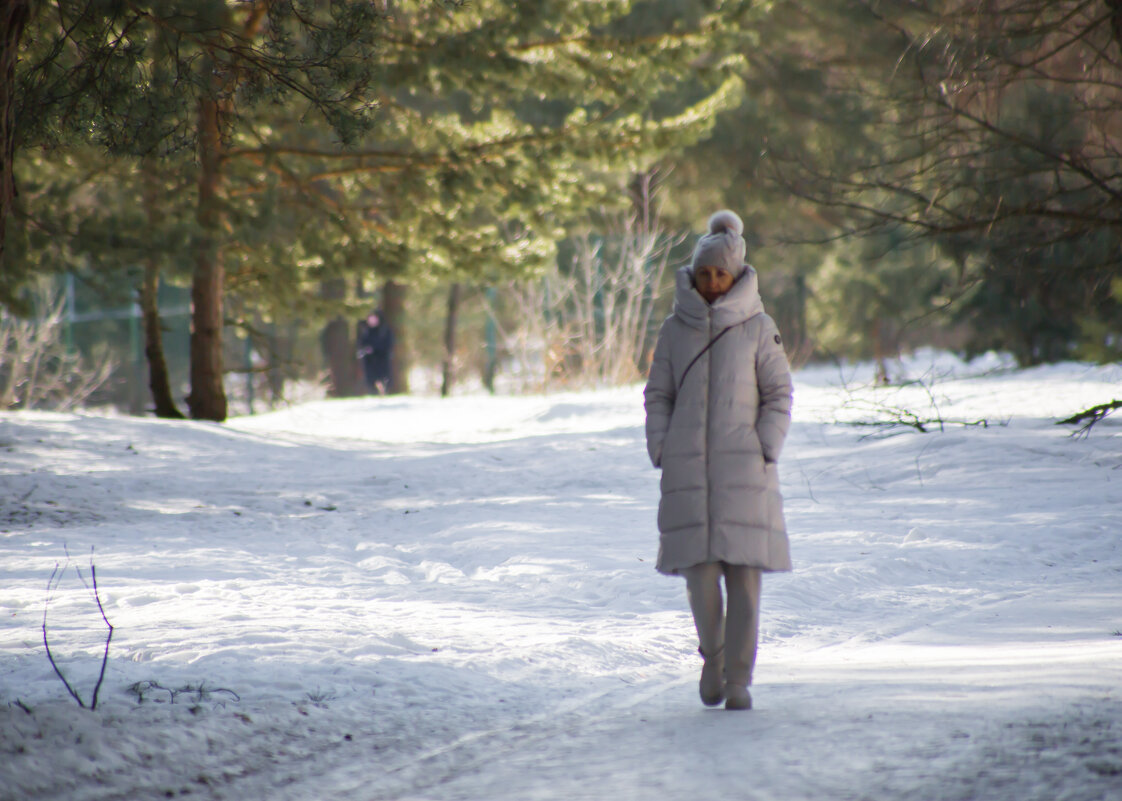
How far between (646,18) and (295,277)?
9.87 metres

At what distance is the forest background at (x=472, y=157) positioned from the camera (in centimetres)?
588

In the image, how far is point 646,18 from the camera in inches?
793

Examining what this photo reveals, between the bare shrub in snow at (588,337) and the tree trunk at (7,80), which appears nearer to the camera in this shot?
the tree trunk at (7,80)

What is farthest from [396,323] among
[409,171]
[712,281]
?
[712,281]

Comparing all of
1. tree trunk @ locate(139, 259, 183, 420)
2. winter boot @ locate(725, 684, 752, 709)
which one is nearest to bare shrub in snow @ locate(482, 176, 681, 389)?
tree trunk @ locate(139, 259, 183, 420)

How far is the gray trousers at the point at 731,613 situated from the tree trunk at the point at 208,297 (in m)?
8.28

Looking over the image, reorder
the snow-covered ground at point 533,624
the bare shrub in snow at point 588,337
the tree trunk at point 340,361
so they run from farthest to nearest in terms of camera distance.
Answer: the tree trunk at point 340,361
the bare shrub in snow at point 588,337
the snow-covered ground at point 533,624

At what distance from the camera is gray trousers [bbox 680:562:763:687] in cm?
395

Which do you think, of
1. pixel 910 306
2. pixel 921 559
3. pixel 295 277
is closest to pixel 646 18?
pixel 910 306

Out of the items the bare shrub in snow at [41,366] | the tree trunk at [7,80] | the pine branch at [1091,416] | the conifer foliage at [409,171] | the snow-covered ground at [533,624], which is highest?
the conifer foliage at [409,171]

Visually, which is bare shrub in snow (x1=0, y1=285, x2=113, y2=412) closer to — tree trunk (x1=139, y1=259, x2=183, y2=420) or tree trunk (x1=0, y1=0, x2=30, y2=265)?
tree trunk (x1=139, y1=259, x2=183, y2=420)

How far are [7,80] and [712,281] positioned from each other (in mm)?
2835

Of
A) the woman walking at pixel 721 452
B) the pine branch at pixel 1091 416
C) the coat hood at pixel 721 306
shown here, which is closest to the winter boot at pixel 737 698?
the woman walking at pixel 721 452

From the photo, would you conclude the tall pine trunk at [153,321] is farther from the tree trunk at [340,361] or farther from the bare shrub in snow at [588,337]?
the tree trunk at [340,361]
